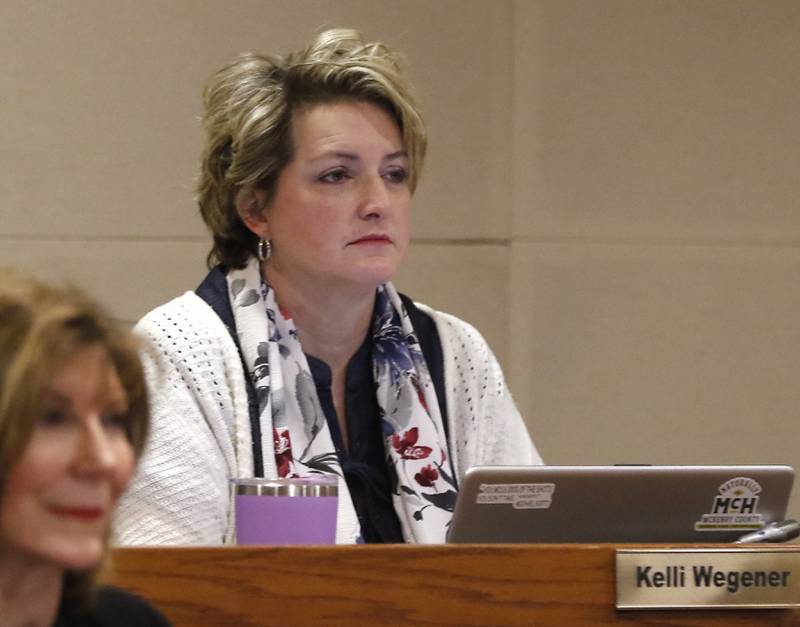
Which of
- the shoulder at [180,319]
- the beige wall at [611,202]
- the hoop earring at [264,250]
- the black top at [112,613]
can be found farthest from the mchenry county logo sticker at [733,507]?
the beige wall at [611,202]

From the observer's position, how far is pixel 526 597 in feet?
4.78

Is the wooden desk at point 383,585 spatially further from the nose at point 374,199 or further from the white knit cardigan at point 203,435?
the nose at point 374,199

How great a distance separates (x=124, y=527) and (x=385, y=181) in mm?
711

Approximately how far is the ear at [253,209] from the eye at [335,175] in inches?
4.7

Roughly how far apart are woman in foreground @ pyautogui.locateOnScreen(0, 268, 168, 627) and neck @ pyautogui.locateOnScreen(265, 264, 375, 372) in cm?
134

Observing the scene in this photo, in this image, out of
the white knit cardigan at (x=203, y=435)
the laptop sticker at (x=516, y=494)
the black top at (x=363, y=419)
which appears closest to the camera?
the laptop sticker at (x=516, y=494)

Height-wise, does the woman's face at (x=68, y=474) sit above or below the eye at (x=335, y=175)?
below

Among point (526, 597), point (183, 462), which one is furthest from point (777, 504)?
point (183, 462)

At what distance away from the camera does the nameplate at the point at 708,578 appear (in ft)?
4.85

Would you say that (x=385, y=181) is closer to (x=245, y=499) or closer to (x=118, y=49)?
(x=245, y=499)

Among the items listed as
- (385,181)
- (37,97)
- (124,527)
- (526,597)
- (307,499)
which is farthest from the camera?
(37,97)

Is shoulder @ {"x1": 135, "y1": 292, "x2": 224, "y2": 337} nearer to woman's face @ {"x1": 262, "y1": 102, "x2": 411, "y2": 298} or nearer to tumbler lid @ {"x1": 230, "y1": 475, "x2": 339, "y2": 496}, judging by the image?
woman's face @ {"x1": 262, "y1": 102, "x2": 411, "y2": 298}

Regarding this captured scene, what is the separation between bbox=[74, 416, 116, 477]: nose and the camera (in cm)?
92

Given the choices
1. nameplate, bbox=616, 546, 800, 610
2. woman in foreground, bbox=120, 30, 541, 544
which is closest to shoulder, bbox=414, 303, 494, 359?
woman in foreground, bbox=120, 30, 541, 544
